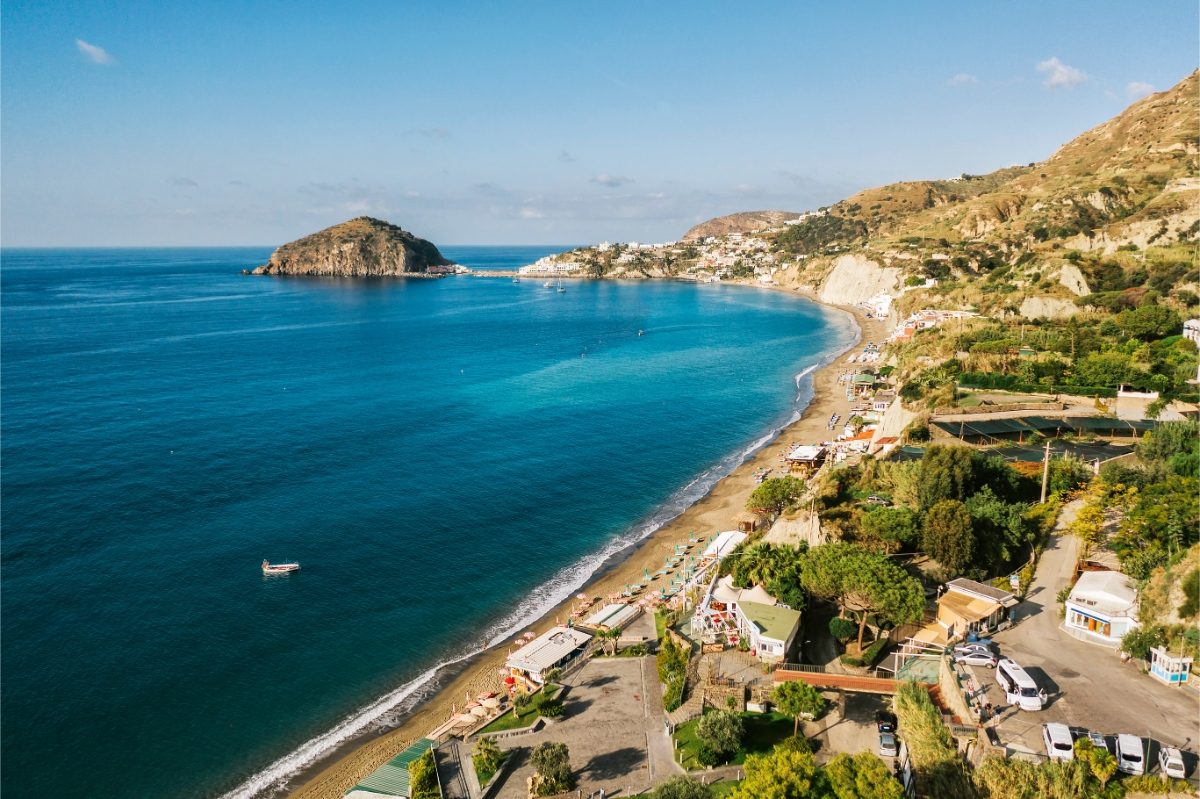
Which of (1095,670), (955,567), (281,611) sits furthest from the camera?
(281,611)

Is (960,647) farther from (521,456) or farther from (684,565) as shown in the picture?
(521,456)

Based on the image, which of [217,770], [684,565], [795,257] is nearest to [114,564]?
[217,770]

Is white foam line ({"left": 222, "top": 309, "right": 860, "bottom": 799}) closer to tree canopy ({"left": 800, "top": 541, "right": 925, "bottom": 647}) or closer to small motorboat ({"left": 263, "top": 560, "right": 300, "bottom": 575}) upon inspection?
small motorboat ({"left": 263, "top": 560, "right": 300, "bottom": 575})

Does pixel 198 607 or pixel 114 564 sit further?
pixel 114 564

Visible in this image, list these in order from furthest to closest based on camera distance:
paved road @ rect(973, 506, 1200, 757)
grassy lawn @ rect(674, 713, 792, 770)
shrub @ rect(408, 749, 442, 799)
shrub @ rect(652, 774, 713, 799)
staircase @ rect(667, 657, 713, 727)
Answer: staircase @ rect(667, 657, 713, 727)
shrub @ rect(408, 749, 442, 799)
grassy lawn @ rect(674, 713, 792, 770)
paved road @ rect(973, 506, 1200, 757)
shrub @ rect(652, 774, 713, 799)

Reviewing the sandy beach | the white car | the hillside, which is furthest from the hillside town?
the hillside

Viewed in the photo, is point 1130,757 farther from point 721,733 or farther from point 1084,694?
point 721,733
